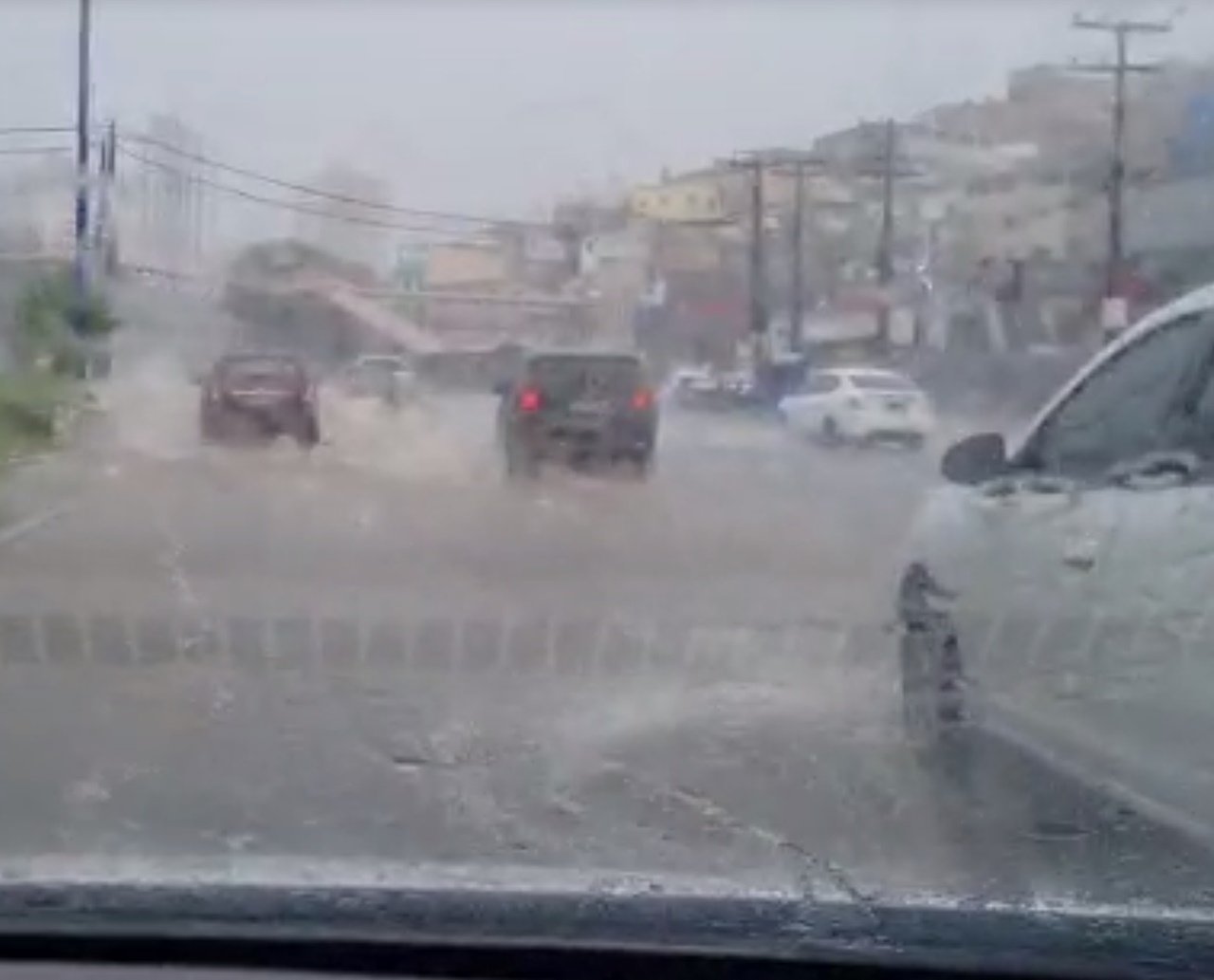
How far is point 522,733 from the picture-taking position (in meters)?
9.55

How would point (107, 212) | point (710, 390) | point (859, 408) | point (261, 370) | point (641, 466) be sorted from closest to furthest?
1. point (107, 212)
2. point (641, 466)
3. point (261, 370)
4. point (859, 408)
5. point (710, 390)

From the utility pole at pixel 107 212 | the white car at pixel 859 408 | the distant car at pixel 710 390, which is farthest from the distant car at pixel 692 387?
the utility pole at pixel 107 212

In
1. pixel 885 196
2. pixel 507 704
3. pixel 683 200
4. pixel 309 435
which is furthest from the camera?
pixel 885 196

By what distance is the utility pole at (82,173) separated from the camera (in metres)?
16.7

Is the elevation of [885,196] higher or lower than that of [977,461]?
higher

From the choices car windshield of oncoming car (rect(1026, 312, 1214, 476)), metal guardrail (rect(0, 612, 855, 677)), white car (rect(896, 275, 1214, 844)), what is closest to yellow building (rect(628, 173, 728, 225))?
metal guardrail (rect(0, 612, 855, 677))

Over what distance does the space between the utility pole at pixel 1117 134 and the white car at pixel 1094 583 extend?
44.5 ft

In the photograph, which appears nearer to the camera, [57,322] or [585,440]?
[57,322]

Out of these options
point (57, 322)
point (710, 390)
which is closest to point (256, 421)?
point (57, 322)

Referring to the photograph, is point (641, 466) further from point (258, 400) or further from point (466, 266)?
point (258, 400)

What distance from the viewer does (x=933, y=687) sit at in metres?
9.38

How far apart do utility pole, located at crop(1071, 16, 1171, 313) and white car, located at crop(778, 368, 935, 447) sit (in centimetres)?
225

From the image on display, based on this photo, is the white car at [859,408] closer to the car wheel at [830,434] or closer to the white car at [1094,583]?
the car wheel at [830,434]

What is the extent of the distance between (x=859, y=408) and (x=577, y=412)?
6.77 meters
